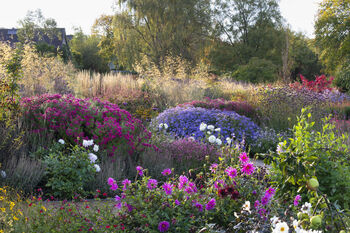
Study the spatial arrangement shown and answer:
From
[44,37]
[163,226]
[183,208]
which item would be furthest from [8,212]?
[44,37]

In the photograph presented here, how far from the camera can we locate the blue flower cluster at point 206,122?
669cm

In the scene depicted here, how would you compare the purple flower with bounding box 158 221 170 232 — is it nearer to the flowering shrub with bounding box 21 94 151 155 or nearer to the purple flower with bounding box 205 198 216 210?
the purple flower with bounding box 205 198 216 210

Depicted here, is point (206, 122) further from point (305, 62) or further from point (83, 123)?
point (305, 62)

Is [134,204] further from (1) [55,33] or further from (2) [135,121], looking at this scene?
(1) [55,33]

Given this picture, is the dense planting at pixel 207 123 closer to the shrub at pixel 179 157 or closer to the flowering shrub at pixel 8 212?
the shrub at pixel 179 157

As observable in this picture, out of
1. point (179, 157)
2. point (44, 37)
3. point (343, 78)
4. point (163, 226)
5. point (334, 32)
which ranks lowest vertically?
point (179, 157)

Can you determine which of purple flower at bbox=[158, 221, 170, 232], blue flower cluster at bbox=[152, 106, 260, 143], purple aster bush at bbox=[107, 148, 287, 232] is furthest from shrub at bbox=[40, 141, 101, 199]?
blue flower cluster at bbox=[152, 106, 260, 143]

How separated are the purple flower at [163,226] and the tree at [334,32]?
869 inches

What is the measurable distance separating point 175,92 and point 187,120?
3.52 metres

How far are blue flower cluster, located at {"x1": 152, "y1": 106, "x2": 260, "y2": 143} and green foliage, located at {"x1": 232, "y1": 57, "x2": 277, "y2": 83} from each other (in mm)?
16291

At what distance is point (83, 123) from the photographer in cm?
502

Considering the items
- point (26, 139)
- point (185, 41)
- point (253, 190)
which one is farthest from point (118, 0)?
point (253, 190)

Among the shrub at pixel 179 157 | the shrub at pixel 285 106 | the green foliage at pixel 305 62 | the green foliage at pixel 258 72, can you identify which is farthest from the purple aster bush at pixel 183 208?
the green foliage at pixel 305 62

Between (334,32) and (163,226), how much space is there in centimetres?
2285
